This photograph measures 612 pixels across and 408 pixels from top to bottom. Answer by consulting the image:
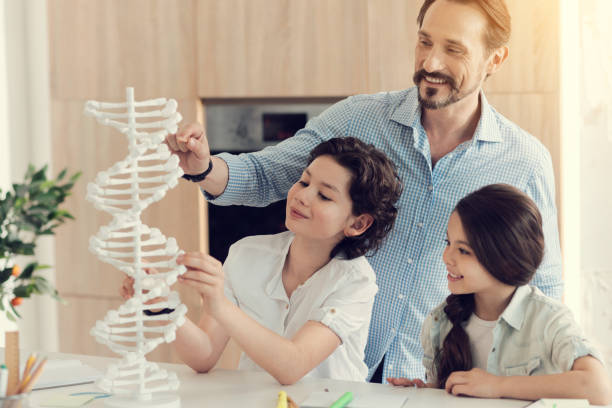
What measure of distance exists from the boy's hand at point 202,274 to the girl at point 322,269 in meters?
0.25

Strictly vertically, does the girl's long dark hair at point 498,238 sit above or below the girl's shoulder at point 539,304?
above

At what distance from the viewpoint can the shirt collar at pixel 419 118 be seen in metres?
2.10

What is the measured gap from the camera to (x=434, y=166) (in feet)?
6.81

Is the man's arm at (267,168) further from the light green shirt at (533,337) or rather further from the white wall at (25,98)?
the white wall at (25,98)

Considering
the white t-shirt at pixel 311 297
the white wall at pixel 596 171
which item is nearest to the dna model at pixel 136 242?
the white t-shirt at pixel 311 297

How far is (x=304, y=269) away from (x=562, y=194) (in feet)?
3.85

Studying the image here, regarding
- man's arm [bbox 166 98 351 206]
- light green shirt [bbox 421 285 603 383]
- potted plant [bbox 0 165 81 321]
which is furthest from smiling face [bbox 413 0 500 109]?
potted plant [bbox 0 165 81 321]

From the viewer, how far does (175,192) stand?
317 cm

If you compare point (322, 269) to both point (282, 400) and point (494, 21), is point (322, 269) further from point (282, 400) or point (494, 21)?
point (494, 21)

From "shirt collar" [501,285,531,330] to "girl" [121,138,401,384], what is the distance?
0.95 ft

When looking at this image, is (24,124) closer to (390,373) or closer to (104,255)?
(390,373)

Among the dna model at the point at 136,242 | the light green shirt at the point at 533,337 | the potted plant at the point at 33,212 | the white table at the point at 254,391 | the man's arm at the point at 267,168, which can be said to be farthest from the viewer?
the man's arm at the point at 267,168

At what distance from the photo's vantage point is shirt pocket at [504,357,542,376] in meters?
1.54

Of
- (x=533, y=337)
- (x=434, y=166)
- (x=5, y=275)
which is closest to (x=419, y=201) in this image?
(x=434, y=166)
